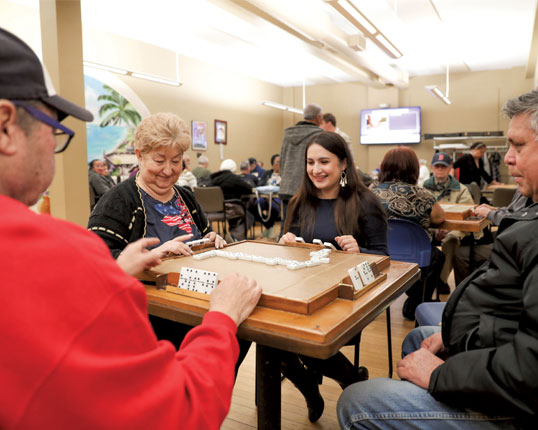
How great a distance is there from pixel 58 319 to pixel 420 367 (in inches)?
38.5

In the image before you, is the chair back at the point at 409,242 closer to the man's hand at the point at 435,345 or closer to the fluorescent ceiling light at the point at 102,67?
the man's hand at the point at 435,345

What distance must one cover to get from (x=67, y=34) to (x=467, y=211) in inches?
151

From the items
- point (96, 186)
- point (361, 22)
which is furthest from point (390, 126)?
point (96, 186)

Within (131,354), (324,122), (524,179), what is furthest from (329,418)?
(324,122)

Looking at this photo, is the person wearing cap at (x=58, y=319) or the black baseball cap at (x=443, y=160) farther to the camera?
the black baseball cap at (x=443, y=160)

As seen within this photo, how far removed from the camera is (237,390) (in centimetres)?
234

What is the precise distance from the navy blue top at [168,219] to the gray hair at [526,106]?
4.54 ft

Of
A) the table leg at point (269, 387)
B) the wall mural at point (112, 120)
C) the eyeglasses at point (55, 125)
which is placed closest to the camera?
the eyeglasses at point (55, 125)

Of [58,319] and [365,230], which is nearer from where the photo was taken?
[58,319]

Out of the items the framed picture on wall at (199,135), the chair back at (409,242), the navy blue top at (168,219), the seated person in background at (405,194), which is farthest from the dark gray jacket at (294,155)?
the framed picture on wall at (199,135)

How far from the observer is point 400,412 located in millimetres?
1075

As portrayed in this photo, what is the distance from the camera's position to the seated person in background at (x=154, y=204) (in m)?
1.69

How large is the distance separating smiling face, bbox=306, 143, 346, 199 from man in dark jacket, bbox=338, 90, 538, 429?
114cm

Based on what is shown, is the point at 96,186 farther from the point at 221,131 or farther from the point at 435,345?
the point at 435,345
